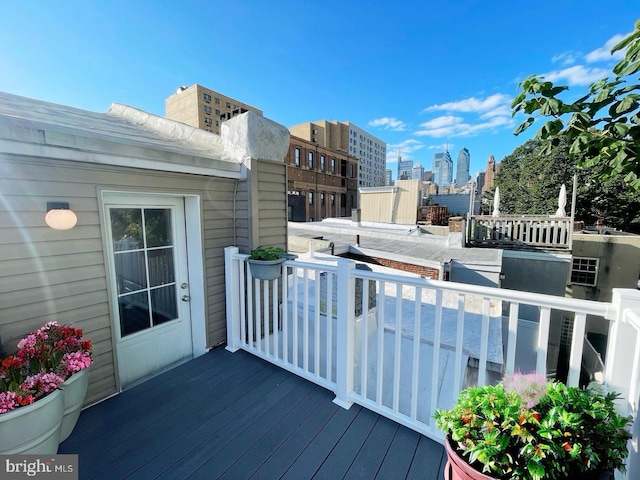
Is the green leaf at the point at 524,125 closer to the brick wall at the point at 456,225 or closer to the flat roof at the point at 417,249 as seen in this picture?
the flat roof at the point at 417,249

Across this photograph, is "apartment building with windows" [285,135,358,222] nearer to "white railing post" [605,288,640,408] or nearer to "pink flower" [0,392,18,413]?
"pink flower" [0,392,18,413]

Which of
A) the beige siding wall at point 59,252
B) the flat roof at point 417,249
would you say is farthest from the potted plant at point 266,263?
the flat roof at point 417,249

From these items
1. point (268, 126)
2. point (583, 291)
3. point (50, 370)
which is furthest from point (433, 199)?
point (50, 370)

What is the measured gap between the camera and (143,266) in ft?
8.62

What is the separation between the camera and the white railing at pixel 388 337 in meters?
1.41

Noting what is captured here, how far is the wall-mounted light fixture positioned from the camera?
6.18ft

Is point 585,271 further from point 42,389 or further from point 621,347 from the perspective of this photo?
point 42,389

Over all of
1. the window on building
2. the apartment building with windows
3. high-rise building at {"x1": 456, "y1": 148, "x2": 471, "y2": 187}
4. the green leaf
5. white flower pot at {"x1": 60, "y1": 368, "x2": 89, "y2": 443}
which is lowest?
the window on building

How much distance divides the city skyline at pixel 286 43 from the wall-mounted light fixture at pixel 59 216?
237 cm

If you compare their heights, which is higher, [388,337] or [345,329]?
[345,329]

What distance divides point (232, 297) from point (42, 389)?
65.7 inches

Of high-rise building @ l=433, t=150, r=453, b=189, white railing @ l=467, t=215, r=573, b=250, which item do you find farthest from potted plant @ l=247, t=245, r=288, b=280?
high-rise building @ l=433, t=150, r=453, b=189

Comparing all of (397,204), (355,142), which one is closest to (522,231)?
(397,204)

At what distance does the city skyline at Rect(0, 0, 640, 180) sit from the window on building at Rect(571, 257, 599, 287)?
7.55 m
